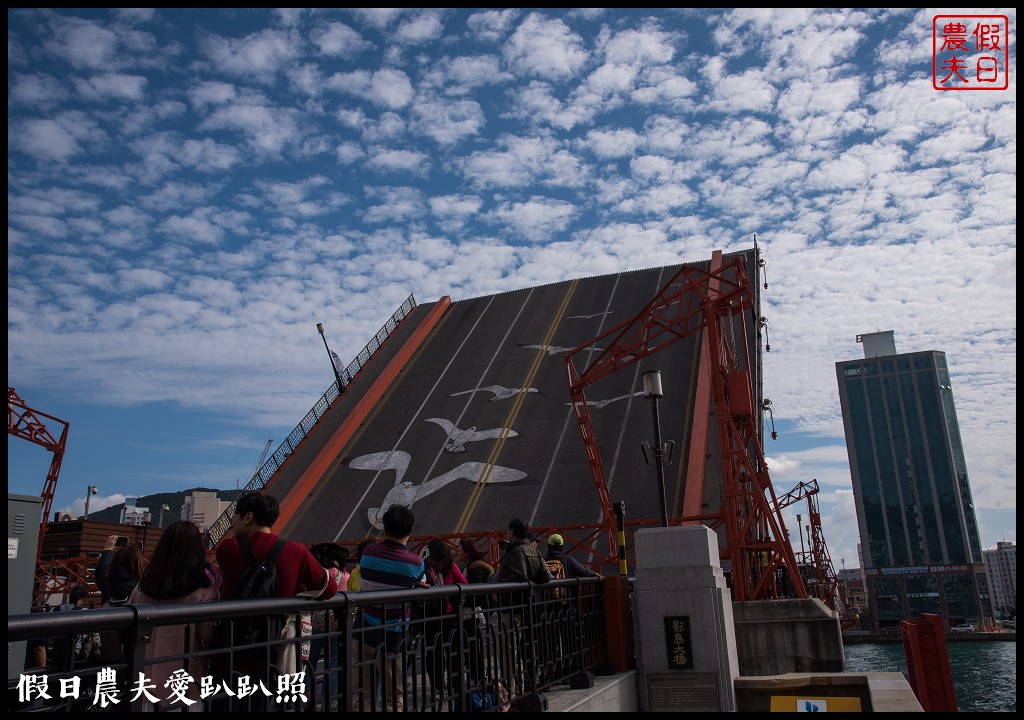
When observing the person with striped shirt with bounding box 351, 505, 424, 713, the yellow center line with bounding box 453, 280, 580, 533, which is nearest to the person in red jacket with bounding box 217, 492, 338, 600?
the person with striped shirt with bounding box 351, 505, 424, 713

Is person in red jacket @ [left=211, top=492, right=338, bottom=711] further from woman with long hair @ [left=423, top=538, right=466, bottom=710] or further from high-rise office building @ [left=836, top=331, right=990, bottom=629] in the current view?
high-rise office building @ [left=836, top=331, right=990, bottom=629]

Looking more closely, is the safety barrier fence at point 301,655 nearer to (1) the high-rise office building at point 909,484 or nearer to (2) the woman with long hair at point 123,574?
(2) the woman with long hair at point 123,574

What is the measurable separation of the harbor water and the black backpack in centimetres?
1948

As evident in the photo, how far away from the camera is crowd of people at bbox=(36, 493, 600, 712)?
3.66 metres

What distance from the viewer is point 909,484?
10869 centimetres

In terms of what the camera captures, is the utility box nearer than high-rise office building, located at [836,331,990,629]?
Yes

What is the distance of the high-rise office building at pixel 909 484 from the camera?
10038cm

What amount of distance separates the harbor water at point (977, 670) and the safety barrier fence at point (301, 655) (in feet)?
54.5

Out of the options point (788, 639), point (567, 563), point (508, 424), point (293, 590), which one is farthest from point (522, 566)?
point (508, 424)

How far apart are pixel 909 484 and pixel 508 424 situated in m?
102

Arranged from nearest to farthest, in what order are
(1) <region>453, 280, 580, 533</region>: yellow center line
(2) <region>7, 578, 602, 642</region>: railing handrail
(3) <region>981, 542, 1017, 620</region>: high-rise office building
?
(2) <region>7, 578, 602, 642</region>: railing handrail, (1) <region>453, 280, 580, 533</region>: yellow center line, (3) <region>981, 542, 1017, 620</region>: high-rise office building

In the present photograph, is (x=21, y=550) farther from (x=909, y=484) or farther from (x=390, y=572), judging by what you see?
(x=909, y=484)

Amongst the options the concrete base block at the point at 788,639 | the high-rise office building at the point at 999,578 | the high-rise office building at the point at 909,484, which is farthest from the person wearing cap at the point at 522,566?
the high-rise office building at the point at 999,578

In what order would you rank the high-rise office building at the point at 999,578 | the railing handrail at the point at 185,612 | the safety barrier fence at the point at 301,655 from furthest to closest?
the high-rise office building at the point at 999,578, the safety barrier fence at the point at 301,655, the railing handrail at the point at 185,612
